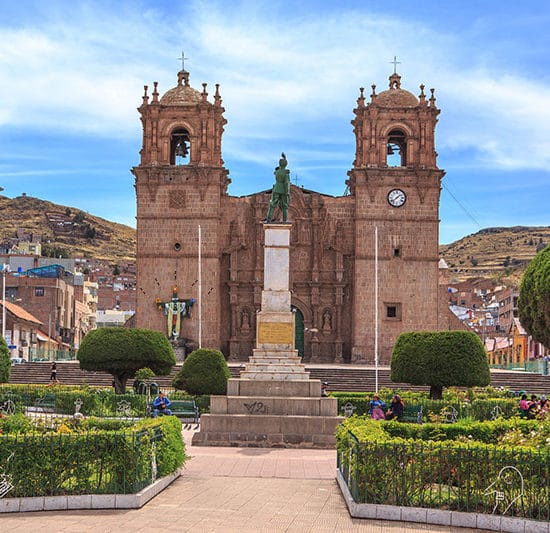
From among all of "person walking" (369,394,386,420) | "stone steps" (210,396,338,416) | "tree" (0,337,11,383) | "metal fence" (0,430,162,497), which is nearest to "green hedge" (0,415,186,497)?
"metal fence" (0,430,162,497)

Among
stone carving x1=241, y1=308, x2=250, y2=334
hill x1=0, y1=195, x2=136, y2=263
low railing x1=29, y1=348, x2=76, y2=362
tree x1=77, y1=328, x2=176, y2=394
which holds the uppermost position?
hill x1=0, y1=195, x2=136, y2=263

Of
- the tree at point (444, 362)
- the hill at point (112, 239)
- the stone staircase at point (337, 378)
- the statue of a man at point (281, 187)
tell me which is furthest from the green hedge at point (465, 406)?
the hill at point (112, 239)

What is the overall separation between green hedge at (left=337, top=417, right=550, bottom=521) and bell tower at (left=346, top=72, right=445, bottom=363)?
35.1m

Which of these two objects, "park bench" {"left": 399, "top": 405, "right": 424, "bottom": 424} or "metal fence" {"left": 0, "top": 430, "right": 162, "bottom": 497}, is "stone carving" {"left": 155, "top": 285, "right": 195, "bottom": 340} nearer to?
"park bench" {"left": 399, "top": 405, "right": 424, "bottom": 424}

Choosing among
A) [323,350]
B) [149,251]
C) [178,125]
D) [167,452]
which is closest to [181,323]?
[149,251]

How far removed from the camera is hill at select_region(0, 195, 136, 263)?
448ft

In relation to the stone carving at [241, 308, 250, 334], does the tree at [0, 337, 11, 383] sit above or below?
below

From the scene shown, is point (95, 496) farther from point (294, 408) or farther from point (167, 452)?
point (294, 408)

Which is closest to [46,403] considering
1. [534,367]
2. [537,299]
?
[537,299]

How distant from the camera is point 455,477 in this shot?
1080 centimetres

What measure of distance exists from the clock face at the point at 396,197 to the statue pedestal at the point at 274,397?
2584 centimetres

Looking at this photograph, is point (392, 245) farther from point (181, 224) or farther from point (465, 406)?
point (465, 406)

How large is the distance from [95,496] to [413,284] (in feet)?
121

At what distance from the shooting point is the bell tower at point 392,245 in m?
46.7
